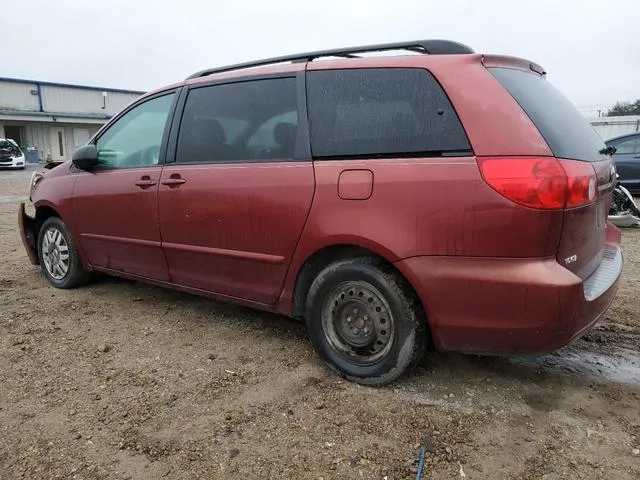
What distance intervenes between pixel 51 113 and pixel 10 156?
1082 cm

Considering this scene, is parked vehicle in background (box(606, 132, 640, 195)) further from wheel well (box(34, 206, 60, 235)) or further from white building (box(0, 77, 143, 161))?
white building (box(0, 77, 143, 161))

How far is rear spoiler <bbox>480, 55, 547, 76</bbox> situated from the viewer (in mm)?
2676

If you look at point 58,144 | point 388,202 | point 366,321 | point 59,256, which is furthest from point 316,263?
point 58,144

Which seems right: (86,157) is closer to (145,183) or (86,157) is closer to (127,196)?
(127,196)

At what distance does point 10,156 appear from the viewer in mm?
25203

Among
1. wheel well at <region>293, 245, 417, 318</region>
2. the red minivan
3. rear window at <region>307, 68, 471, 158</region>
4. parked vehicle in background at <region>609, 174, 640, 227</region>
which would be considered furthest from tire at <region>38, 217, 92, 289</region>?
parked vehicle in background at <region>609, 174, 640, 227</region>

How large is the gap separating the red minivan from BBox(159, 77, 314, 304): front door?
0.01 meters

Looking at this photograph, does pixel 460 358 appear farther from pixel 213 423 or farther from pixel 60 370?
pixel 60 370

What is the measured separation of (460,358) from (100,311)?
2.75 m

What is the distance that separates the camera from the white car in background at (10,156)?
984 inches

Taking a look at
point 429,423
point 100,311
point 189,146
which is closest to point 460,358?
point 429,423

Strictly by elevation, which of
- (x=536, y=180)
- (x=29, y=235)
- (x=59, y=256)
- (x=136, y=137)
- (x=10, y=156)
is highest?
(x=136, y=137)

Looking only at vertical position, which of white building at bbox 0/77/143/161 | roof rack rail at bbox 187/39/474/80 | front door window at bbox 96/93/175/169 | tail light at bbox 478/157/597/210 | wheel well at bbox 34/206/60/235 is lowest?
wheel well at bbox 34/206/60/235

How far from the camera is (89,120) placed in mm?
36625
